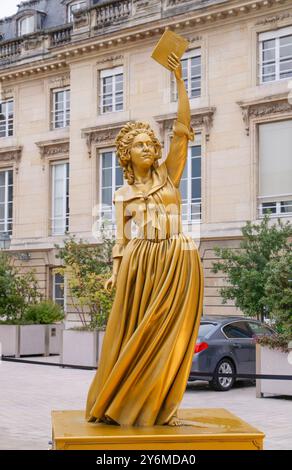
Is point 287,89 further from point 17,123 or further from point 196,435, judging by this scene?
point 196,435

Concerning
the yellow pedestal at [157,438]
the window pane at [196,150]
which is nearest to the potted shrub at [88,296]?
the window pane at [196,150]

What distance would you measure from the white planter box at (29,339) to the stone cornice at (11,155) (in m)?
12.3

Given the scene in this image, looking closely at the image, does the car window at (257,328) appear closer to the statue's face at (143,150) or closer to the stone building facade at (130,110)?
the stone building facade at (130,110)

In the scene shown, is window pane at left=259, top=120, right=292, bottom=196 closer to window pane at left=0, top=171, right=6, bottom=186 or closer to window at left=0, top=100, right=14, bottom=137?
window at left=0, top=100, right=14, bottom=137

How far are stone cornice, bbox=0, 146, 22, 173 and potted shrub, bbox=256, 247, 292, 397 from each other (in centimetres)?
2049

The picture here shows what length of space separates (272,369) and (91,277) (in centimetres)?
699

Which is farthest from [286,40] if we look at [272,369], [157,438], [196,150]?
[157,438]

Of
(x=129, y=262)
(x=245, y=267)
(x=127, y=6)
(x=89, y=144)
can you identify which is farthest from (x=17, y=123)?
(x=129, y=262)

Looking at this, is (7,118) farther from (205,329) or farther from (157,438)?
(157,438)

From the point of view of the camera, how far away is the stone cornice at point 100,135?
93.3 feet

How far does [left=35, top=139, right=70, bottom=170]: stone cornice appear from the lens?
30906 millimetres

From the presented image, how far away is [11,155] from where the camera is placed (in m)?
32.7

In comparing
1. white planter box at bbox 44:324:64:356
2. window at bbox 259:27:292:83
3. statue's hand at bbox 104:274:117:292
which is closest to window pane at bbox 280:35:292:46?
window at bbox 259:27:292:83

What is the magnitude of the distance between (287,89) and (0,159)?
14.0 m
